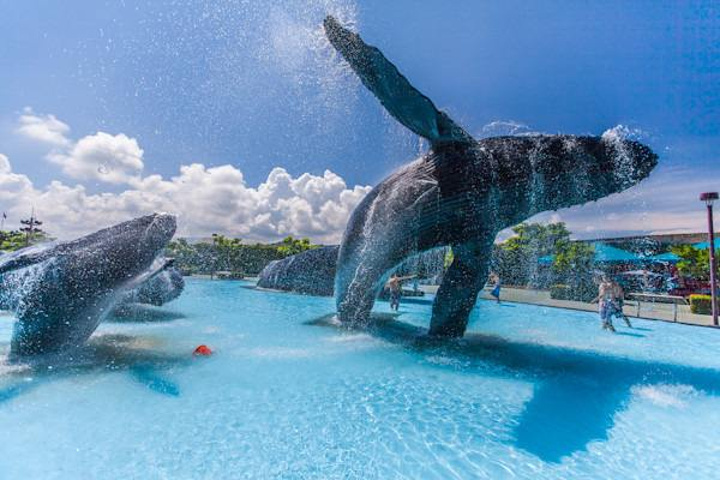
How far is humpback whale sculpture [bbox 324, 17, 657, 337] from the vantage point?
657 cm

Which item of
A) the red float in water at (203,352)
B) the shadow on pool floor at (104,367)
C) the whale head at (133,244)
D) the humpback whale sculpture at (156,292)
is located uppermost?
the whale head at (133,244)

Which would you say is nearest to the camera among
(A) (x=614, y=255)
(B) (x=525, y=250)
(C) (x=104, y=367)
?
(C) (x=104, y=367)

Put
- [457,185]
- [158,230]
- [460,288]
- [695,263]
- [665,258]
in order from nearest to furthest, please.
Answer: [158,230], [457,185], [460,288], [695,263], [665,258]

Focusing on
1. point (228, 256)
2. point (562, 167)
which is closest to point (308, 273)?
point (562, 167)

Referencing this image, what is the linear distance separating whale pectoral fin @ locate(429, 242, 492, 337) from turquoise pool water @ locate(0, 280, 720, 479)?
2.57 feet

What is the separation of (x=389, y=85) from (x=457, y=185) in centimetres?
273

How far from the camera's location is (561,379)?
6219mm

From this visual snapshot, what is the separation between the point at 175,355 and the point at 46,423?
10.5ft

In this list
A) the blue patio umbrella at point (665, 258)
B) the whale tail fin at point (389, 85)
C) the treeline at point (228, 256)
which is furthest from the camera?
the treeline at point (228, 256)

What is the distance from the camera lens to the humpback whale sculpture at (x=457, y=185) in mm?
6570

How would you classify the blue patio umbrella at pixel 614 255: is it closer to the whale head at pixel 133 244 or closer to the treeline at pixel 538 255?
the treeline at pixel 538 255

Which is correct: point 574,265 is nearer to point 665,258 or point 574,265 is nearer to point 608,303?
point 665,258

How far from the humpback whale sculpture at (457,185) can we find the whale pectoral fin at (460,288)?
0.02m

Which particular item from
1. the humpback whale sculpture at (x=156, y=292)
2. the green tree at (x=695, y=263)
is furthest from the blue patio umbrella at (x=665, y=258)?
the humpback whale sculpture at (x=156, y=292)
